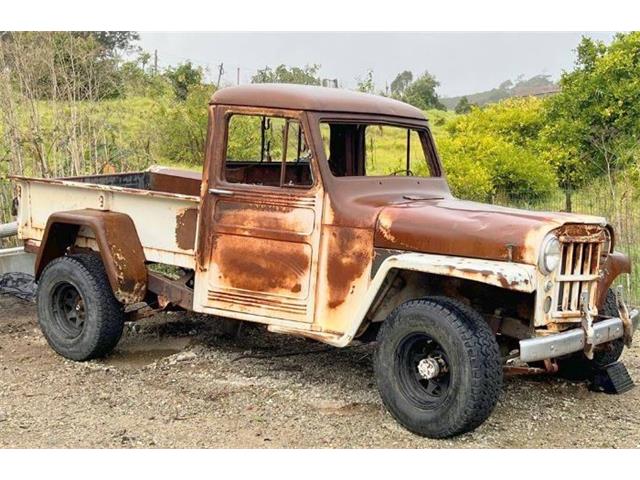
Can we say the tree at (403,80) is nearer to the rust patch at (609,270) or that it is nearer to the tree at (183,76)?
the tree at (183,76)

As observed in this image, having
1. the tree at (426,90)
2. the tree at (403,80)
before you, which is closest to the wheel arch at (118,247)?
the tree at (426,90)

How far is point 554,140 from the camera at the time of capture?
12508mm

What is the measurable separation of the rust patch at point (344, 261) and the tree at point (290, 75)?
980cm

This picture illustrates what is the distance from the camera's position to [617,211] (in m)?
8.16

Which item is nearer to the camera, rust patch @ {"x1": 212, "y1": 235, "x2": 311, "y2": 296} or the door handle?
rust patch @ {"x1": 212, "y1": 235, "x2": 311, "y2": 296}

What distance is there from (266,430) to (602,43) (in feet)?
32.7

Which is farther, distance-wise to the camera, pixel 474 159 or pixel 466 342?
pixel 474 159

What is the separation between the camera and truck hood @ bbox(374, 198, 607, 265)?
420 centimetres

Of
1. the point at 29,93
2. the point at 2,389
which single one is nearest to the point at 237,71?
the point at 29,93

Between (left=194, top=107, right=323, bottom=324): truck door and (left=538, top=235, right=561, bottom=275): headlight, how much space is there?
54.4 inches

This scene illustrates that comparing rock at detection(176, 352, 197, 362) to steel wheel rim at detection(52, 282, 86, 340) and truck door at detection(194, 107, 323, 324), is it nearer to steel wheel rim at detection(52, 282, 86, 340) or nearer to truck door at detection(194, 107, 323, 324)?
truck door at detection(194, 107, 323, 324)

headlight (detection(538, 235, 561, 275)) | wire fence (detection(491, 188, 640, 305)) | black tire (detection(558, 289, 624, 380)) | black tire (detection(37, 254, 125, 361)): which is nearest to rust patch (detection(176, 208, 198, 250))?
black tire (detection(37, 254, 125, 361))

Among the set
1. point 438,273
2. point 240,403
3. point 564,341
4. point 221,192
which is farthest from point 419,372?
point 221,192

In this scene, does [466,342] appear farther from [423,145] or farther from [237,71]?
[237,71]
